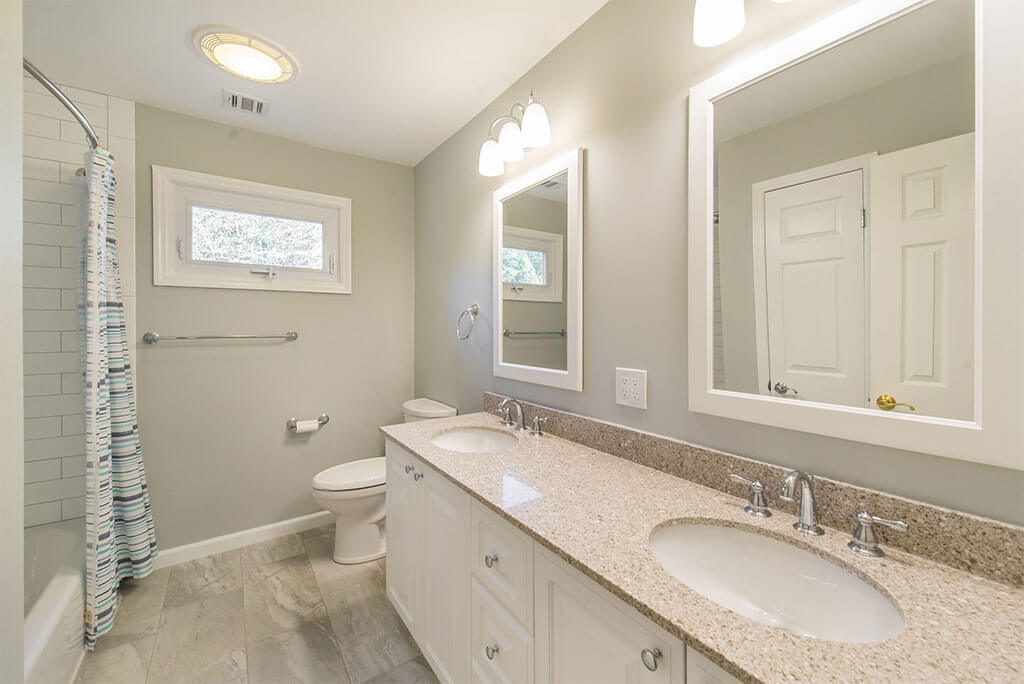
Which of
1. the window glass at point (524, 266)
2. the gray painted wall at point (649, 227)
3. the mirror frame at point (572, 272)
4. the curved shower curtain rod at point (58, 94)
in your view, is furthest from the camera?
the window glass at point (524, 266)

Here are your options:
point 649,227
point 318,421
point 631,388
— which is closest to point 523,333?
point 631,388

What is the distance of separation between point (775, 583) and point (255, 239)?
273 cm

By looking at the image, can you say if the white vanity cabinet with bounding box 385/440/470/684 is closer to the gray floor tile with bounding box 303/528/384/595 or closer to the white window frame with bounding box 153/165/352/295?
the gray floor tile with bounding box 303/528/384/595

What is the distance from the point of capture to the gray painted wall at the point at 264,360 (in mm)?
2082

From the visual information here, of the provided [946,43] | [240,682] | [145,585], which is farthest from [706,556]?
[145,585]

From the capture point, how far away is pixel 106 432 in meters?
1.58

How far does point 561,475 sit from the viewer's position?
119 cm

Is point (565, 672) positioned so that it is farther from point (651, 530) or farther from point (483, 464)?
point (483, 464)

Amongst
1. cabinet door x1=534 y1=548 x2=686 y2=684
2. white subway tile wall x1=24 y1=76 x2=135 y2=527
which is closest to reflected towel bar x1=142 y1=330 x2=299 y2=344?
white subway tile wall x1=24 y1=76 x2=135 y2=527

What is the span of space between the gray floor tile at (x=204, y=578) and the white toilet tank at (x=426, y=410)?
44.3 inches

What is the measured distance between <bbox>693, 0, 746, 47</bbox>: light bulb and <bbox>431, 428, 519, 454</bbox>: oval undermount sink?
141 centimetres

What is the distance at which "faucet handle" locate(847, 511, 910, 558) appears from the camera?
0.76 m

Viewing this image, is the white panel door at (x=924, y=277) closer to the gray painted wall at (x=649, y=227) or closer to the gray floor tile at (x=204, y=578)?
the gray painted wall at (x=649, y=227)

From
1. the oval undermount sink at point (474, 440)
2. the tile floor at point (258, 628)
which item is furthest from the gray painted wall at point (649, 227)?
the tile floor at point (258, 628)
